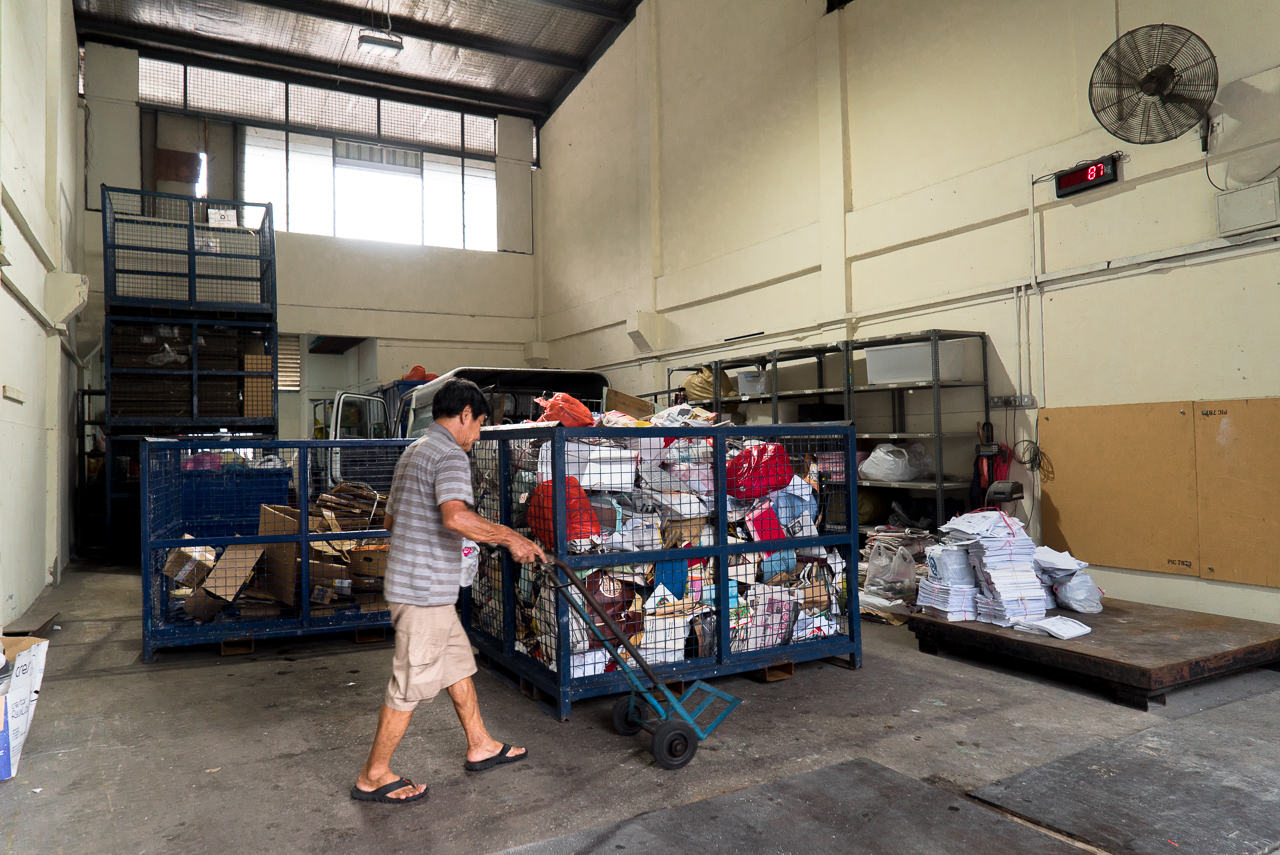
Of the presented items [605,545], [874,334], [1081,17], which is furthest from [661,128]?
[605,545]

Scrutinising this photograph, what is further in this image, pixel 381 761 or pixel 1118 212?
pixel 1118 212

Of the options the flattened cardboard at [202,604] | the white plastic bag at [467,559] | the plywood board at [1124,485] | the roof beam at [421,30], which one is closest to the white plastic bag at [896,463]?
the plywood board at [1124,485]

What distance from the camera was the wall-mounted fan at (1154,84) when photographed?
15.9 feet

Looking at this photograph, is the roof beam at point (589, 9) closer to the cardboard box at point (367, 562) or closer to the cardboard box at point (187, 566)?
the cardboard box at point (367, 562)

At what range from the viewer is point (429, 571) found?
3018 mm

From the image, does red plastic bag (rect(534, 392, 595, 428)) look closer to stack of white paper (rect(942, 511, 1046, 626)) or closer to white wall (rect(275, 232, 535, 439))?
stack of white paper (rect(942, 511, 1046, 626))

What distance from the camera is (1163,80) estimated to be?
4977 mm

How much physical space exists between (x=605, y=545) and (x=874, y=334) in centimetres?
469

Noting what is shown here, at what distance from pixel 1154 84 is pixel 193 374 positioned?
9.16 meters

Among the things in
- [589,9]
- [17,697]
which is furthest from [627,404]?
[589,9]

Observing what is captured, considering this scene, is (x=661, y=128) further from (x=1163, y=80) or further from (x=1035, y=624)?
(x=1035, y=624)

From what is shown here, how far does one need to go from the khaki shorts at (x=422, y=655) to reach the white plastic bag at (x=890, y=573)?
13.5ft

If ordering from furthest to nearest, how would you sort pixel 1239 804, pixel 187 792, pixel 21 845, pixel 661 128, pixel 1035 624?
pixel 661 128 < pixel 1035 624 < pixel 187 792 < pixel 1239 804 < pixel 21 845

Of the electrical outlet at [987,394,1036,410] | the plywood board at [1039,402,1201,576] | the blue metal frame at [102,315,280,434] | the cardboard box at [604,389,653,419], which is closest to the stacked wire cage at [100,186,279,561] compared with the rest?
the blue metal frame at [102,315,280,434]
